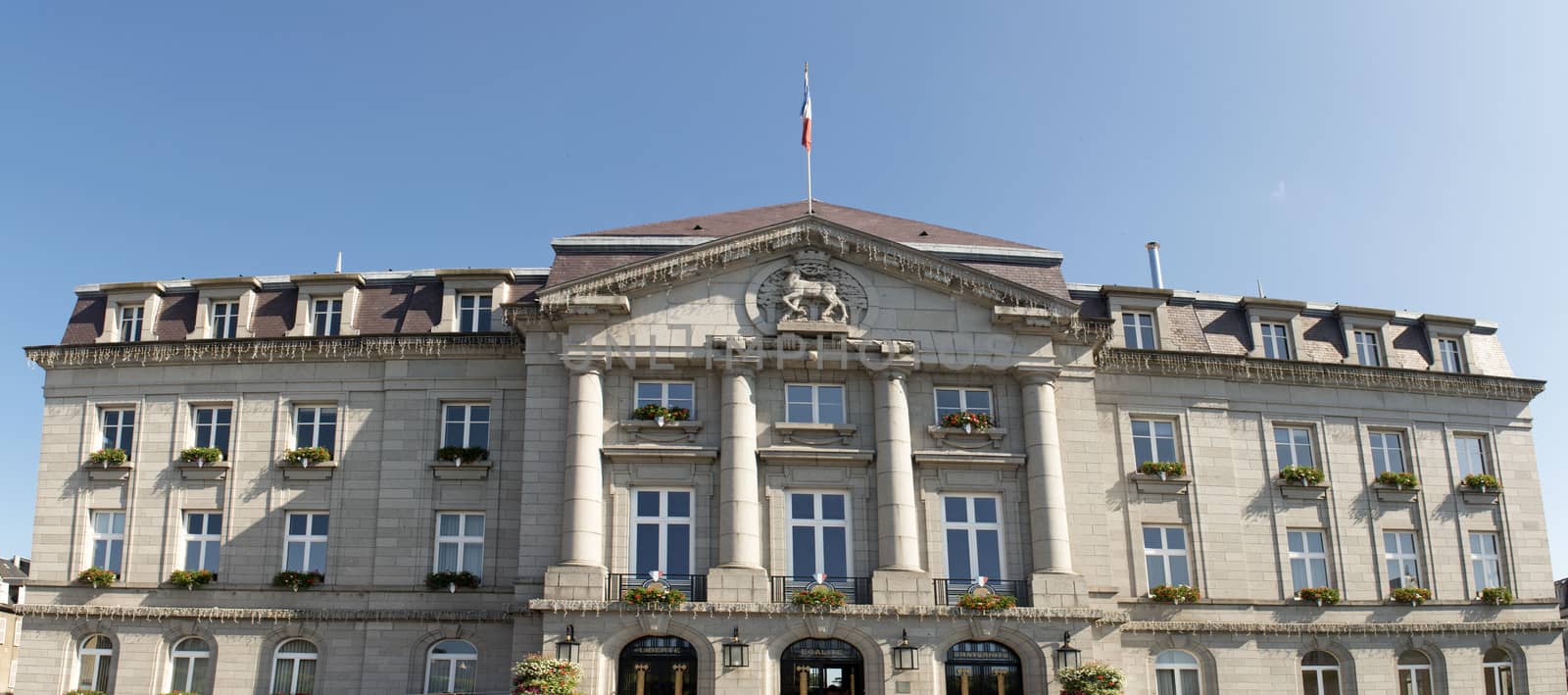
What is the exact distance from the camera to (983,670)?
1179 inches

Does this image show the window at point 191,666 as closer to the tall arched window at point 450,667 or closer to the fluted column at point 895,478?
the tall arched window at point 450,667

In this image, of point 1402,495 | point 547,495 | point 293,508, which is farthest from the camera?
point 1402,495

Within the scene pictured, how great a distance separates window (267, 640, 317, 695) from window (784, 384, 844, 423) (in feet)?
44.1

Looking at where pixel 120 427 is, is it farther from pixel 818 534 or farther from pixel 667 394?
pixel 818 534

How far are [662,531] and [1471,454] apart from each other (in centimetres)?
2458

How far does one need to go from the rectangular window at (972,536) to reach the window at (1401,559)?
12307 mm

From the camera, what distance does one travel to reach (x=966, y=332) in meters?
33.0

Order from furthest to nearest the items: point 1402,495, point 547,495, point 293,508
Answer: point 1402,495, point 293,508, point 547,495

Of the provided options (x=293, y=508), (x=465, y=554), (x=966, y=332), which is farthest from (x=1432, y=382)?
(x=293, y=508)

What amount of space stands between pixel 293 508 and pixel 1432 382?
3258 centimetres

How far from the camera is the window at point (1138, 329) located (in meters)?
36.8

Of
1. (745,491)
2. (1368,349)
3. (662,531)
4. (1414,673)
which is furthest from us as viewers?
(1368,349)

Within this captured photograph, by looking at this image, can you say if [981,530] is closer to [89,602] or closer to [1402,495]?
[1402,495]

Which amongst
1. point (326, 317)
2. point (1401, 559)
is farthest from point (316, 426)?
point (1401, 559)
